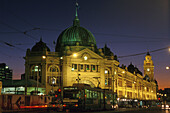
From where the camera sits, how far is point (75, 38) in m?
93.8

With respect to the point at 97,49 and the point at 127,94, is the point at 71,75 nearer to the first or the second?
the point at 97,49

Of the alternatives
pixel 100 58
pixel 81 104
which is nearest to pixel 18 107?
pixel 81 104

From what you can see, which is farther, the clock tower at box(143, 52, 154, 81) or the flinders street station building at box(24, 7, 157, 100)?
the clock tower at box(143, 52, 154, 81)

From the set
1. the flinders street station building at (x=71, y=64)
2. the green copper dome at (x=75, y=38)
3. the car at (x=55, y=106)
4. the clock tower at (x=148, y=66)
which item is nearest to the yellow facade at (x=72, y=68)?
the flinders street station building at (x=71, y=64)

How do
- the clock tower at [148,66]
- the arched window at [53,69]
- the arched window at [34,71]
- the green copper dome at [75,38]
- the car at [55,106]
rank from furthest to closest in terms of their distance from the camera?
the clock tower at [148,66], the green copper dome at [75,38], the arched window at [34,71], the arched window at [53,69], the car at [55,106]

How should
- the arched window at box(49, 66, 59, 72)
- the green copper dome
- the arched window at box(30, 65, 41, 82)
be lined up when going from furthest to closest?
the green copper dome, the arched window at box(30, 65, 41, 82), the arched window at box(49, 66, 59, 72)

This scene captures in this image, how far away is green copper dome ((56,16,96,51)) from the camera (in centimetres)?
9322

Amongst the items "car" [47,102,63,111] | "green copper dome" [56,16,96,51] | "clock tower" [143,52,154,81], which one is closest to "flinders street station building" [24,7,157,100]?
"green copper dome" [56,16,96,51]

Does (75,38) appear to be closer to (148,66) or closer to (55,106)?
(55,106)

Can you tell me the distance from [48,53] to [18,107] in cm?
5403

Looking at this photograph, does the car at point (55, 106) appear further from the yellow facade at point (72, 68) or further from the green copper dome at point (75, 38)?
the green copper dome at point (75, 38)

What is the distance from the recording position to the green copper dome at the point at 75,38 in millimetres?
93225

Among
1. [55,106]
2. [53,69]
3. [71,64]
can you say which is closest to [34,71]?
[53,69]

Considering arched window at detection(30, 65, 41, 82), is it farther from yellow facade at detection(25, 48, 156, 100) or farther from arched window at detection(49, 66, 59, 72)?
arched window at detection(49, 66, 59, 72)
